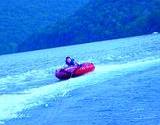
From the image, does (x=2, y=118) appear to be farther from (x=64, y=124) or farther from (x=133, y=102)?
(x=133, y=102)

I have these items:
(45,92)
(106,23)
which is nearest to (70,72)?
(45,92)

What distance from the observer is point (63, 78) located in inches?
1614

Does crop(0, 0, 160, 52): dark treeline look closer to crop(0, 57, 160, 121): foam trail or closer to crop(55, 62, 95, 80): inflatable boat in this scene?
crop(55, 62, 95, 80): inflatable boat

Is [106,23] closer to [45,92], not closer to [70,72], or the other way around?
[70,72]

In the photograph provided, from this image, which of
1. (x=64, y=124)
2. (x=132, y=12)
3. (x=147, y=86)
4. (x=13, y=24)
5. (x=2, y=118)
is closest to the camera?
(x=64, y=124)

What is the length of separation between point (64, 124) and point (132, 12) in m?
116

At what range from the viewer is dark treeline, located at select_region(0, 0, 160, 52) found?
129500 mm

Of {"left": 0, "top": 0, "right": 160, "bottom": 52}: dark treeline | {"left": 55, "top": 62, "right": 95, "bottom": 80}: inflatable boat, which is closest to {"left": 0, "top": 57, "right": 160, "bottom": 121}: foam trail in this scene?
{"left": 55, "top": 62, "right": 95, "bottom": 80}: inflatable boat

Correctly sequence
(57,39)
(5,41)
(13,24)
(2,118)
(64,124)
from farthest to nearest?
1. (13,24)
2. (5,41)
3. (57,39)
4. (2,118)
5. (64,124)

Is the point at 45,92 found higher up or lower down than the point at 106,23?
lower down

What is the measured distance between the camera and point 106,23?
456ft

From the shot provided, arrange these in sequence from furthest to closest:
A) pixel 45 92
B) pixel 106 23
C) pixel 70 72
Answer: pixel 106 23 < pixel 70 72 < pixel 45 92

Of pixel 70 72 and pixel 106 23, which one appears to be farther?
pixel 106 23

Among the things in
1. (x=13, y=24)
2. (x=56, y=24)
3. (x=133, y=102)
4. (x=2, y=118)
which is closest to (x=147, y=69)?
(x=133, y=102)
